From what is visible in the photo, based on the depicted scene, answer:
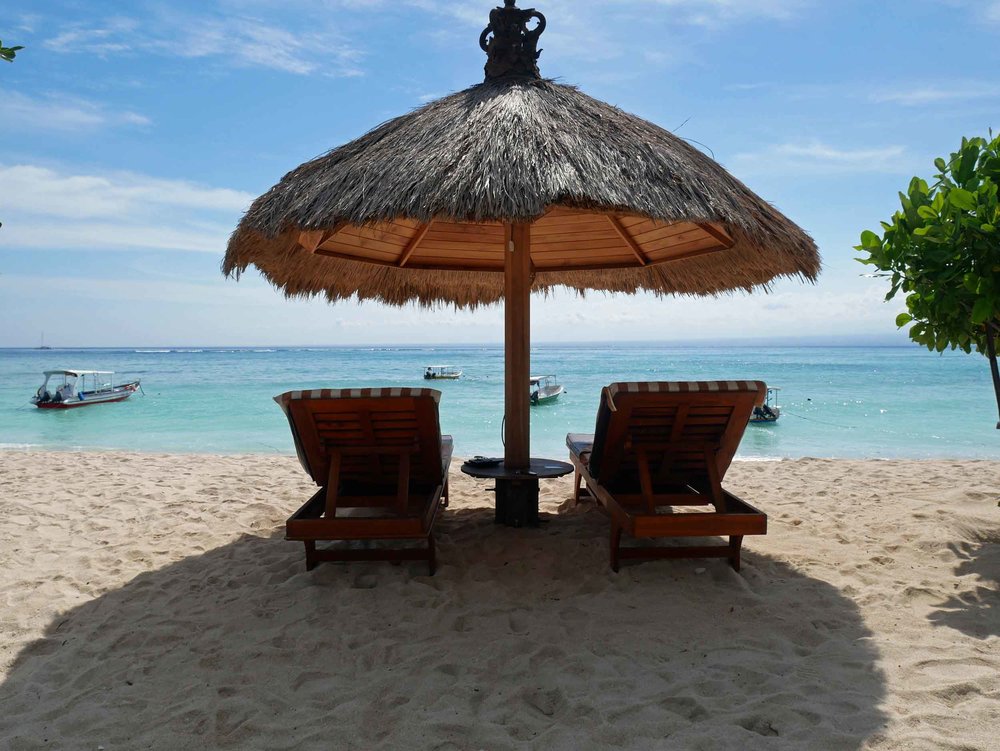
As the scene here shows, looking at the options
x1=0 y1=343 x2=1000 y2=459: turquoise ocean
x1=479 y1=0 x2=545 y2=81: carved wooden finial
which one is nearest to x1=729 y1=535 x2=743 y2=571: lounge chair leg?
x1=479 y1=0 x2=545 y2=81: carved wooden finial

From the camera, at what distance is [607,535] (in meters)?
3.34

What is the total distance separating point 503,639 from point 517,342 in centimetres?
160

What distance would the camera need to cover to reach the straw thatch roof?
8.57ft

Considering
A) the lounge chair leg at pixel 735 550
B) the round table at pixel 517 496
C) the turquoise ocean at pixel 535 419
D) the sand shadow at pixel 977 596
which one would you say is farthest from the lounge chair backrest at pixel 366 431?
the turquoise ocean at pixel 535 419

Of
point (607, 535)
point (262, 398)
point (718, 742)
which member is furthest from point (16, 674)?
point (262, 398)

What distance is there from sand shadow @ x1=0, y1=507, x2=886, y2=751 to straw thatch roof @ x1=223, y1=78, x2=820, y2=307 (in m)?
1.54

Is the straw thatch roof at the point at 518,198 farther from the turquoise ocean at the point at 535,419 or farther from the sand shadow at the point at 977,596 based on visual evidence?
the turquoise ocean at the point at 535,419

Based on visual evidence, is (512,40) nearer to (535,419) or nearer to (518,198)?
(518,198)

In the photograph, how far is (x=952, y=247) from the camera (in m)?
2.58

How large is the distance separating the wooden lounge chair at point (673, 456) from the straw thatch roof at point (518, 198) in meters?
0.74

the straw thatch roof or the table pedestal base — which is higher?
the straw thatch roof

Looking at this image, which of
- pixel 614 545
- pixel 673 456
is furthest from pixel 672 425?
pixel 614 545

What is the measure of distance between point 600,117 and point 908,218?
1455mm

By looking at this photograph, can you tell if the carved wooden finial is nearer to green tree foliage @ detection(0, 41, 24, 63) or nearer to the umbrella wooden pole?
the umbrella wooden pole
